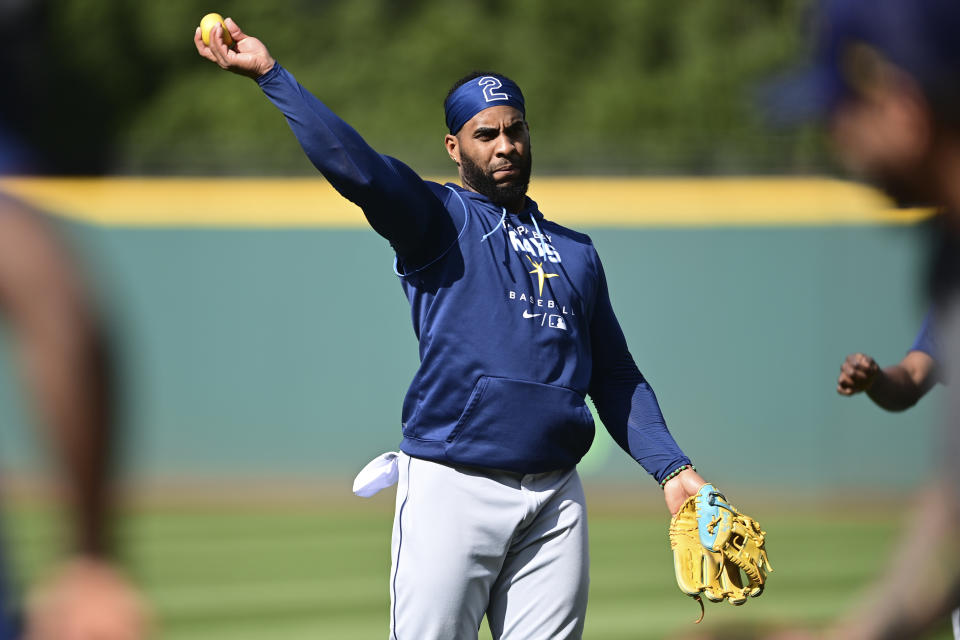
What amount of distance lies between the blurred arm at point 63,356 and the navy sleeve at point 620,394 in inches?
93.5

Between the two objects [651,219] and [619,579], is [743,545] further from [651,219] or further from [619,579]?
[651,219]

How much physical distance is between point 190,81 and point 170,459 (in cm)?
1097

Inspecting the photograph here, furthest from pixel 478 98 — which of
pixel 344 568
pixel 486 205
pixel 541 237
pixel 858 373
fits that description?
pixel 344 568

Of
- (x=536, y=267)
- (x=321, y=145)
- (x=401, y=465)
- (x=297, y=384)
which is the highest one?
(x=297, y=384)

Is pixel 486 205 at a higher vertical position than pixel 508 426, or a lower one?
higher

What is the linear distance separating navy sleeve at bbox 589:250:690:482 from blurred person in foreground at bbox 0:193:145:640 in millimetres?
2362

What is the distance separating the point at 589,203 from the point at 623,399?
27.0 feet

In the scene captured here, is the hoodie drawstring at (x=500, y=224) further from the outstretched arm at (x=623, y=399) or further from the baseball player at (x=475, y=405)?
the outstretched arm at (x=623, y=399)

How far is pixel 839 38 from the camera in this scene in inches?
59.7

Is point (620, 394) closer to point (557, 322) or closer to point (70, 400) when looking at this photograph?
point (557, 322)

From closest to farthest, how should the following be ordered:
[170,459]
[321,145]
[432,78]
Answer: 1. [321,145]
2. [170,459]
3. [432,78]

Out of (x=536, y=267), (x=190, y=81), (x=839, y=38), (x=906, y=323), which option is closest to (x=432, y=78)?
(x=190, y=81)

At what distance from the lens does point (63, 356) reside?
52.4 inches

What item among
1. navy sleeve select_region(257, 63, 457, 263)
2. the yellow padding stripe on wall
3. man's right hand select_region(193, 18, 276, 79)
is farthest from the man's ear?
the yellow padding stripe on wall
